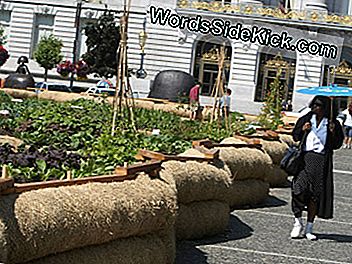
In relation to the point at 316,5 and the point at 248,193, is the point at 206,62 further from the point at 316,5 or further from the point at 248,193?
the point at 248,193

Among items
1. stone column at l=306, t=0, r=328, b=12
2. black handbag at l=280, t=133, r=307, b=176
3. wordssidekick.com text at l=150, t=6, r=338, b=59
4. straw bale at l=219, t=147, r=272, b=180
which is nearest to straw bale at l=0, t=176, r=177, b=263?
black handbag at l=280, t=133, r=307, b=176

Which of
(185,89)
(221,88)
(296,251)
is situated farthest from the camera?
(185,89)

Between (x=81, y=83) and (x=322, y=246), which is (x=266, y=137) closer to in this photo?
(x=322, y=246)

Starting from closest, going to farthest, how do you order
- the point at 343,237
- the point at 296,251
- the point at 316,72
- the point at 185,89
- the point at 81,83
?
the point at 296,251
the point at 343,237
the point at 185,89
the point at 81,83
the point at 316,72

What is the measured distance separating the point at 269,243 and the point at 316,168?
1.16m

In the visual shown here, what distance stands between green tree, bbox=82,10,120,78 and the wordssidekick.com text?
8.15m

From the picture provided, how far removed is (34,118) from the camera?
17.9 m

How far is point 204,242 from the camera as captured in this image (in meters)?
11.6

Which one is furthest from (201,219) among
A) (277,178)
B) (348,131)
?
(348,131)

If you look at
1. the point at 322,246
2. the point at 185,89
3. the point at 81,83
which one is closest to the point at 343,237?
the point at 322,246

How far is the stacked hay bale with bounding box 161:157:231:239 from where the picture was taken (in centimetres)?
1095

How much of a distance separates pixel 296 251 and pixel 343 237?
5.92ft

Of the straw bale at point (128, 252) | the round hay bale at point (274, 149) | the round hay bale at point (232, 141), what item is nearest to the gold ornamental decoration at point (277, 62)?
the round hay bale at point (274, 149)

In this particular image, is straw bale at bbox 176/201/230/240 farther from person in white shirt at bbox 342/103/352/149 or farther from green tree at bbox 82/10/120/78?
green tree at bbox 82/10/120/78
